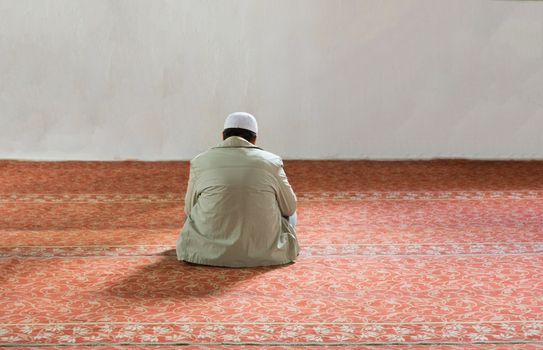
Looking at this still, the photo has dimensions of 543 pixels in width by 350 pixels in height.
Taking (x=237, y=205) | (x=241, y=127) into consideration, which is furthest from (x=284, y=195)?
(x=241, y=127)

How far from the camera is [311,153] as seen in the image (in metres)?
8.05

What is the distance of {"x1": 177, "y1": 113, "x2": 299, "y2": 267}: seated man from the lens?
3.56 metres

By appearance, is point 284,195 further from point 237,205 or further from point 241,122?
point 241,122

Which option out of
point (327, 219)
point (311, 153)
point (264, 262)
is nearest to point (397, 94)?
point (311, 153)

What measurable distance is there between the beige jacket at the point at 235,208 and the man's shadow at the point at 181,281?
62mm

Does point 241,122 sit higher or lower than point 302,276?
higher

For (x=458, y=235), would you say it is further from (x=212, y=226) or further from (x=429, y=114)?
(x=429, y=114)

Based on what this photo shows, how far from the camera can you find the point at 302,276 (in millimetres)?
3516

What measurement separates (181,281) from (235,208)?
0.42 m

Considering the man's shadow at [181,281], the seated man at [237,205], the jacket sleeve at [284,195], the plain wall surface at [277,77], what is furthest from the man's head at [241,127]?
the plain wall surface at [277,77]

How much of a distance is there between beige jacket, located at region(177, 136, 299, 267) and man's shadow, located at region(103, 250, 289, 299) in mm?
62

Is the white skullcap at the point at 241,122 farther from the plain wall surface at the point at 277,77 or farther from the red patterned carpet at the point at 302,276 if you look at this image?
the plain wall surface at the point at 277,77

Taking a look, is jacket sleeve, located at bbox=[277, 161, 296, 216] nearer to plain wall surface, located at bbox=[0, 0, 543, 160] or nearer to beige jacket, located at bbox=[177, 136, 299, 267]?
beige jacket, located at bbox=[177, 136, 299, 267]

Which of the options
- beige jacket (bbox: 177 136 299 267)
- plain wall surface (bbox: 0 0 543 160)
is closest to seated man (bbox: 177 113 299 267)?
beige jacket (bbox: 177 136 299 267)
